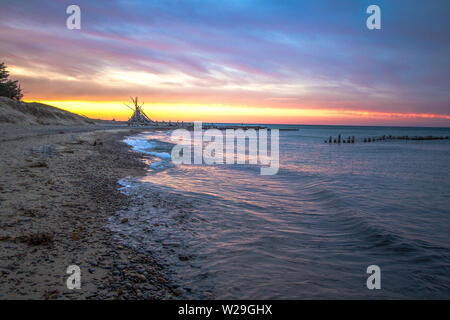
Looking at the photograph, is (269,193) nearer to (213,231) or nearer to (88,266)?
(213,231)

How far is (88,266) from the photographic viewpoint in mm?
3721

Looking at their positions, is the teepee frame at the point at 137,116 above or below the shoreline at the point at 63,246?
above

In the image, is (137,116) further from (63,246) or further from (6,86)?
(63,246)

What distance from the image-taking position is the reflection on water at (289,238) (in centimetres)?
406

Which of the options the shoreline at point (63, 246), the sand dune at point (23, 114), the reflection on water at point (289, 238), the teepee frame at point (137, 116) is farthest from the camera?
the teepee frame at point (137, 116)

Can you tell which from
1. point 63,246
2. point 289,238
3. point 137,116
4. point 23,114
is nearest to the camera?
point 63,246

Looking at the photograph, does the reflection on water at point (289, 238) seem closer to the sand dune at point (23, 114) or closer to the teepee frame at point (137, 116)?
the sand dune at point (23, 114)

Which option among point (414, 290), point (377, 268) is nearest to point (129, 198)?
point (377, 268)

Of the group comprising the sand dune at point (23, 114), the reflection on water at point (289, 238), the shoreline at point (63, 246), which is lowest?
the reflection on water at point (289, 238)

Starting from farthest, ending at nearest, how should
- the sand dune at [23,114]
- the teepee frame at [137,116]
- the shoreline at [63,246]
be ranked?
the teepee frame at [137,116]
the sand dune at [23,114]
the shoreline at [63,246]

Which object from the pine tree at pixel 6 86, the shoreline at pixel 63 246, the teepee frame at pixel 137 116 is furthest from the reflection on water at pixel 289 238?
the teepee frame at pixel 137 116

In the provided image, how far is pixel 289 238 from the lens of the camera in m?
5.86

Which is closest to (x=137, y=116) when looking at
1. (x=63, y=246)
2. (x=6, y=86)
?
(x=6, y=86)
